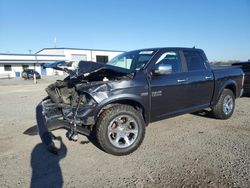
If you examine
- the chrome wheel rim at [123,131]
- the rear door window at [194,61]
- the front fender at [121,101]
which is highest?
the rear door window at [194,61]

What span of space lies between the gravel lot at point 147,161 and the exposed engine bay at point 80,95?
566mm

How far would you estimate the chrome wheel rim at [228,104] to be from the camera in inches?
222

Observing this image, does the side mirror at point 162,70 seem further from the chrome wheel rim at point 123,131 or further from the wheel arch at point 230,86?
the wheel arch at point 230,86

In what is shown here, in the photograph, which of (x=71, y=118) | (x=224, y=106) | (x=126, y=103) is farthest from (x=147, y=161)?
(x=224, y=106)

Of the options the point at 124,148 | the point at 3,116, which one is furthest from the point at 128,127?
the point at 3,116

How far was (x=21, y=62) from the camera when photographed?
1731 inches

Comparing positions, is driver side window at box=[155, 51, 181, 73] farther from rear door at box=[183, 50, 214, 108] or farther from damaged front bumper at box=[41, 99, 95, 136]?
damaged front bumper at box=[41, 99, 95, 136]

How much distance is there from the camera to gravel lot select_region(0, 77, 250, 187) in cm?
294

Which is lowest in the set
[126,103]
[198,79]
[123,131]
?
[123,131]

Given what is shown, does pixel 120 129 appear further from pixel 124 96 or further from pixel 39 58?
pixel 39 58

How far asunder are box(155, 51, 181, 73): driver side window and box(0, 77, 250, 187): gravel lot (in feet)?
4.88

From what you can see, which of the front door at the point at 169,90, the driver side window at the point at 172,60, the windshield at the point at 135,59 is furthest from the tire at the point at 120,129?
the driver side window at the point at 172,60

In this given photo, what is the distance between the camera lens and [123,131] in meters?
3.78

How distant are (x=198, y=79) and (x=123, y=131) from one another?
2.27 metres
